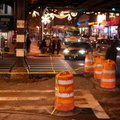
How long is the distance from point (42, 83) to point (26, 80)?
0.99m

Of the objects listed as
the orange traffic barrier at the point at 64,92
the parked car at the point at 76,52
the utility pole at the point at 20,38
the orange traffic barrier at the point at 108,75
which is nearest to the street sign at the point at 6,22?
the parked car at the point at 76,52

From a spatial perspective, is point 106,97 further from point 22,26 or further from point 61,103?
point 22,26

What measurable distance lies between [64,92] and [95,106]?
4.17 ft

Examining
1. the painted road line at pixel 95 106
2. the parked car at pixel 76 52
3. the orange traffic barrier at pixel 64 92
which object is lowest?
the painted road line at pixel 95 106

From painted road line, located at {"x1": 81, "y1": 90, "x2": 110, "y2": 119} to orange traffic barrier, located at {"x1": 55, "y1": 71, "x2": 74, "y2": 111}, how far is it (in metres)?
0.75

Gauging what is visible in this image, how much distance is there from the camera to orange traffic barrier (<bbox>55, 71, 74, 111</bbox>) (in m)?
6.91

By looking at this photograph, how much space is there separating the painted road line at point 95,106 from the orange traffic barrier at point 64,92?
0.75 meters

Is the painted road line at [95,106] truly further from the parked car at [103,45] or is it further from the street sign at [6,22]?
the parked car at [103,45]

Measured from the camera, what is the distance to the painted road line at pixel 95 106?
683 centimetres

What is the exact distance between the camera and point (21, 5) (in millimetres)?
11812

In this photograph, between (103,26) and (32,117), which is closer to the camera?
(32,117)

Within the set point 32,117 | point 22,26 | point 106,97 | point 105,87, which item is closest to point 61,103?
point 32,117

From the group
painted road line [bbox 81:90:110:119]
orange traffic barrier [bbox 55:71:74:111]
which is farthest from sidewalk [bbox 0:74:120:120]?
orange traffic barrier [bbox 55:71:74:111]

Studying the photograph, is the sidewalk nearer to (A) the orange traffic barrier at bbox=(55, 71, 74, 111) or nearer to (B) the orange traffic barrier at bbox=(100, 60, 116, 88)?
(B) the orange traffic barrier at bbox=(100, 60, 116, 88)
